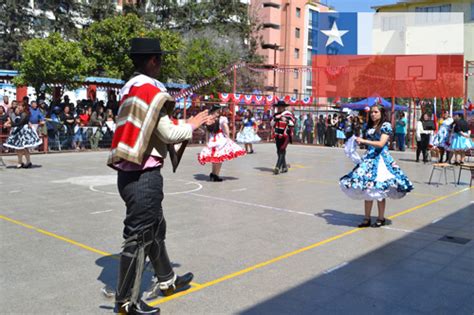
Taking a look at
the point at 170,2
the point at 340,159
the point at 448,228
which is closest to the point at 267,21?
the point at 170,2

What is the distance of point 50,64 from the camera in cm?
2022

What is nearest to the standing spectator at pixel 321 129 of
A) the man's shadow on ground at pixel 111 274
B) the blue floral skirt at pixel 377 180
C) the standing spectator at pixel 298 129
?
the standing spectator at pixel 298 129

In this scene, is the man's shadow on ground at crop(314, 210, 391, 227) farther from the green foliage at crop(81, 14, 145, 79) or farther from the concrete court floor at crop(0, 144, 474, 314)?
the green foliage at crop(81, 14, 145, 79)

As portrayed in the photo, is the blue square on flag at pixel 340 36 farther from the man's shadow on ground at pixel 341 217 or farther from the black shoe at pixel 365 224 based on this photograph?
the black shoe at pixel 365 224

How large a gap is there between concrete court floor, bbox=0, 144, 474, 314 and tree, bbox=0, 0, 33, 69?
110 ft

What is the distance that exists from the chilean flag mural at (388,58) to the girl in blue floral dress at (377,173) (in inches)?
705

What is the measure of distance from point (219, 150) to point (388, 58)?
52.1 ft

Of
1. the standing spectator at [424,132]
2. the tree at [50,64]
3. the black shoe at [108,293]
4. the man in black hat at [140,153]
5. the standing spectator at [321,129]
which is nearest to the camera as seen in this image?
the man in black hat at [140,153]

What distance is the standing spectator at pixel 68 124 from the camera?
62.4 feet

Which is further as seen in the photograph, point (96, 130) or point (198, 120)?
point (96, 130)

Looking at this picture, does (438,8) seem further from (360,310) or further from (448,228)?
(360,310)

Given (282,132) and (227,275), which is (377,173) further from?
(282,132)

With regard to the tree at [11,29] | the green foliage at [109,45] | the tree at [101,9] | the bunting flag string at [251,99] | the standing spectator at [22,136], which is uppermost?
the tree at [101,9]

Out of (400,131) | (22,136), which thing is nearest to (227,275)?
(22,136)
